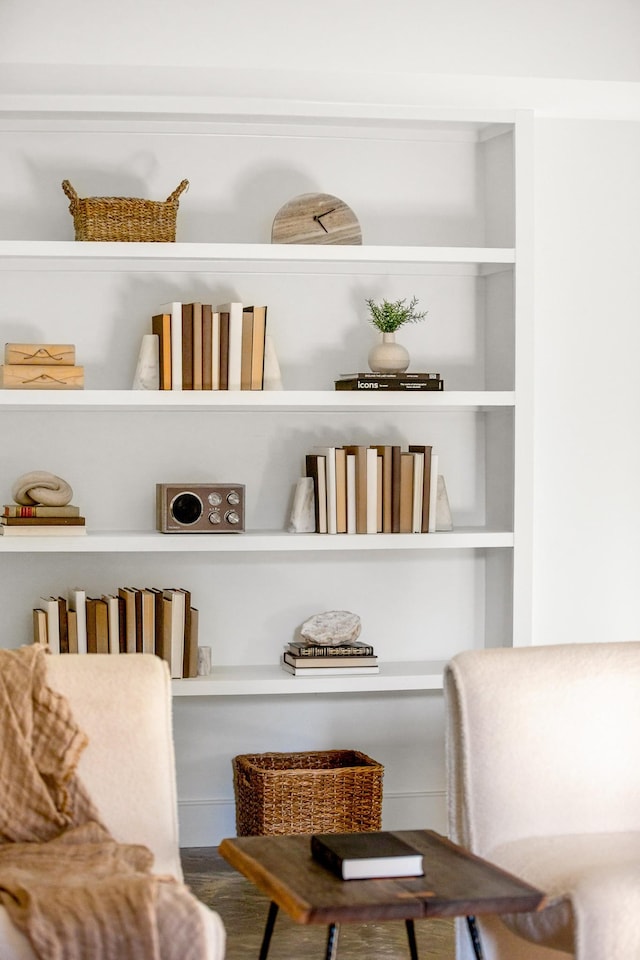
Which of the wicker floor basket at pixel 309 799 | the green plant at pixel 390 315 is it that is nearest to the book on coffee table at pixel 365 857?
the wicker floor basket at pixel 309 799

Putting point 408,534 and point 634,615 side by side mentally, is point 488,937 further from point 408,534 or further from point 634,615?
point 634,615

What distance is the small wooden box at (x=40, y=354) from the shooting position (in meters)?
3.51

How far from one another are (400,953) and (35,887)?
1.34m

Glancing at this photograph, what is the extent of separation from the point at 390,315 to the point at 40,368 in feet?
3.53

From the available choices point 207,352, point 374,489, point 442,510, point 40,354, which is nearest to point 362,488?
point 374,489

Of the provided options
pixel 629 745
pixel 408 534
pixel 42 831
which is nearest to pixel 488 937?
pixel 629 745

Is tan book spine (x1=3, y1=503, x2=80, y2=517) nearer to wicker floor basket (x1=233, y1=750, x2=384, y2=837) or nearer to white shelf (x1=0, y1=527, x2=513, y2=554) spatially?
white shelf (x1=0, y1=527, x2=513, y2=554)

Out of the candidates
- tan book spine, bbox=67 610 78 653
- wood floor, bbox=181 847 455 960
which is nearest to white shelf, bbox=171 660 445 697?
tan book spine, bbox=67 610 78 653

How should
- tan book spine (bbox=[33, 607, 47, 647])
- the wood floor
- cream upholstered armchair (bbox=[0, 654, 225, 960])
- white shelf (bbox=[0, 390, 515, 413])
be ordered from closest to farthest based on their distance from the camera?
cream upholstered armchair (bbox=[0, 654, 225, 960]), the wood floor, white shelf (bbox=[0, 390, 515, 413]), tan book spine (bbox=[33, 607, 47, 647])

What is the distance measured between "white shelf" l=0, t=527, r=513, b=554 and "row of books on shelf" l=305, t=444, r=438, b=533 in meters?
0.04

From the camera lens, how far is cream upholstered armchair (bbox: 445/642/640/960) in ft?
7.69

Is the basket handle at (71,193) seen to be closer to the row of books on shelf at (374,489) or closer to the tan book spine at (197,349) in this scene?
the tan book spine at (197,349)

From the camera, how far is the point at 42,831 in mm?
2225

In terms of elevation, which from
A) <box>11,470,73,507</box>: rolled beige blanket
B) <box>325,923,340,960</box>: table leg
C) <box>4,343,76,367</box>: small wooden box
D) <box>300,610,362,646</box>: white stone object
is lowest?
<box>325,923,340,960</box>: table leg
